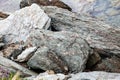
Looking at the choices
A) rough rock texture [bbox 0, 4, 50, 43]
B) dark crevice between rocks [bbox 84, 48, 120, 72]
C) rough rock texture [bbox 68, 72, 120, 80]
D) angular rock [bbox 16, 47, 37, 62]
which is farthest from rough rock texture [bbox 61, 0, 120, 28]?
rough rock texture [bbox 68, 72, 120, 80]

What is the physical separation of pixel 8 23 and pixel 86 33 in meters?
4.28

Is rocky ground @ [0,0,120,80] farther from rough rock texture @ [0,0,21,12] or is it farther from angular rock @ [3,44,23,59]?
rough rock texture @ [0,0,21,12]

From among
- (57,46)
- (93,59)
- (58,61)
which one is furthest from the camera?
(93,59)

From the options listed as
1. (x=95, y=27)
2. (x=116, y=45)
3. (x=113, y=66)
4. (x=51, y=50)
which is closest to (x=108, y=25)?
(x=95, y=27)

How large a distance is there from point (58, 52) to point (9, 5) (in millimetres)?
17518

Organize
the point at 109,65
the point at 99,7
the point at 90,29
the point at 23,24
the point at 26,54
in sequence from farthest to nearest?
the point at 99,7 < the point at 90,29 < the point at 23,24 < the point at 109,65 < the point at 26,54

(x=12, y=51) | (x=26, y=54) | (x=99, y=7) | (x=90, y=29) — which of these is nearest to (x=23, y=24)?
(x=12, y=51)

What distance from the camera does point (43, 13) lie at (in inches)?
790

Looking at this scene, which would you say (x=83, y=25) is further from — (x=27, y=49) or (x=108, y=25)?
(x=27, y=49)

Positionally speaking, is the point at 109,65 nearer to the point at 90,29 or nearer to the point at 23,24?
the point at 90,29

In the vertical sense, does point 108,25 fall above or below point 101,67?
above

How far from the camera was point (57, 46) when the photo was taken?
51.7 feet

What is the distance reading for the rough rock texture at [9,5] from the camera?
98.8 feet

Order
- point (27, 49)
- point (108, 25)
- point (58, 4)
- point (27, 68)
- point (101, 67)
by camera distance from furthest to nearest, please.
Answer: point (58, 4) < point (108, 25) < point (101, 67) < point (27, 49) < point (27, 68)
